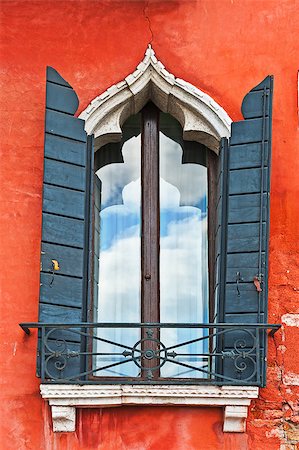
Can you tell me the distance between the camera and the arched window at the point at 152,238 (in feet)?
22.8

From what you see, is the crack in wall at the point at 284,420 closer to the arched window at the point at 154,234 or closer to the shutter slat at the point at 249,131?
the arched window at the point at 154,234

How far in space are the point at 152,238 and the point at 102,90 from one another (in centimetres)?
111

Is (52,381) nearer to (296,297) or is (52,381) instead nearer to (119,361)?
(119,361)

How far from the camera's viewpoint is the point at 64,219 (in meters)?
6.75

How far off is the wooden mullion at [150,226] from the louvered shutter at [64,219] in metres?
0.46

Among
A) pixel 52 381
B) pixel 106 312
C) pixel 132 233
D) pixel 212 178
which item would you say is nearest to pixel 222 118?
pixel 212 178

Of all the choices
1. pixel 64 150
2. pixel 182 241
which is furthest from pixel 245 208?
pixel 64 150

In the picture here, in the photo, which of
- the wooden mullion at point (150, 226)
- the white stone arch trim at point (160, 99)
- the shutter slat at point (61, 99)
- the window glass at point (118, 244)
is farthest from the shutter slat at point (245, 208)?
the shutter slat at point (61, 99)

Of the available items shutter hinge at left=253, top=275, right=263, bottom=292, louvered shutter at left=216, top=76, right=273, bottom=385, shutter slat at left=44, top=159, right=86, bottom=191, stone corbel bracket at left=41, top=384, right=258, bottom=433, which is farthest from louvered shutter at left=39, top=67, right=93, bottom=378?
shutter hinge at left=253, top=275, right=263, bottom=292

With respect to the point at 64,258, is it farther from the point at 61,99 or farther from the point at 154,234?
A: the point at 61,99

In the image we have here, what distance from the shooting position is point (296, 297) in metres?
6.82

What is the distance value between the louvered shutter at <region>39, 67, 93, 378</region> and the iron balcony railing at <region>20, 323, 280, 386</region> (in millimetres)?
27

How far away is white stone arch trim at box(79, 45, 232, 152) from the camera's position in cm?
702

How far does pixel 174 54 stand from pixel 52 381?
2.50 meters
